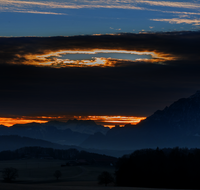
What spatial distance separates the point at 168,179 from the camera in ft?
378

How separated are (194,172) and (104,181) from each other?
1742 inches

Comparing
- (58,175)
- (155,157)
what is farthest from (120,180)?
(58,175)

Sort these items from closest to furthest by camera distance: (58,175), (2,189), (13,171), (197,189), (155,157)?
(2,189), (197,189), (155,157), (13,171), (58,175)

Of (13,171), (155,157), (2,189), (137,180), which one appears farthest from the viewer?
(13,171)

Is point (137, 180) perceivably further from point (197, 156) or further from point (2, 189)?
point (2, 189)

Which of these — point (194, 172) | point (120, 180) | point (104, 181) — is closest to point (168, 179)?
point (194, 172)

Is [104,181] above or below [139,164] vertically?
below

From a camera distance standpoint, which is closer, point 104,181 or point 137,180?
point 137,180

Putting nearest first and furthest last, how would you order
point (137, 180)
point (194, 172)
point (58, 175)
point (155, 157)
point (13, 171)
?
point (194, 172), point (137, 180), point (155, 157), point (13, 171), point (58, 175)

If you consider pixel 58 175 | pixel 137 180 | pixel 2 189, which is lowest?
pixel 58 175

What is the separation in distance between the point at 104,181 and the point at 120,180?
15449 mm

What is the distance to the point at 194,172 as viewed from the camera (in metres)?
112

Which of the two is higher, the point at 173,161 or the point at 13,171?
the point at 173,161

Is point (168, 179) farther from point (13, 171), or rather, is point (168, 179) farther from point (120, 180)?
point (13, 171)
